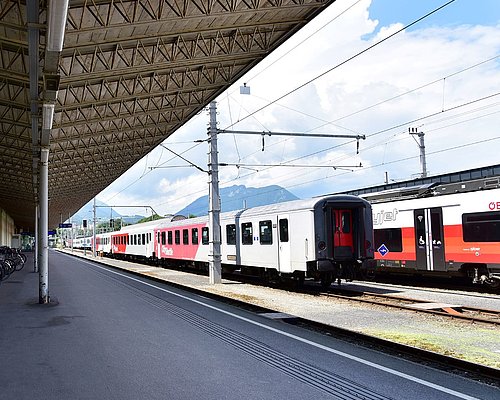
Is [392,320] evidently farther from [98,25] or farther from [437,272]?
[98,25]

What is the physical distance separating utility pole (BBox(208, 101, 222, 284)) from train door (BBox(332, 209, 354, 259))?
5.33m

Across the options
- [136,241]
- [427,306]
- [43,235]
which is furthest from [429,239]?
[136,241]

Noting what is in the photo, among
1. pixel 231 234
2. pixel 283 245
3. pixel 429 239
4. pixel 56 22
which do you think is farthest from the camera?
pixel 231 234

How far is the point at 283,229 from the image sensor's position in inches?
695

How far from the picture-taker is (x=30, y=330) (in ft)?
33.9

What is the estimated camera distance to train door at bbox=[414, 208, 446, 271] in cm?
1728

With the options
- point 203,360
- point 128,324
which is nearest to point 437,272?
point 128,324

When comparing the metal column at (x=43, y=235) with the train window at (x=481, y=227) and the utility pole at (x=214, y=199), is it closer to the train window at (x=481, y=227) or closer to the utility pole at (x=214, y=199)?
the utility pole at (x=214, y=199)

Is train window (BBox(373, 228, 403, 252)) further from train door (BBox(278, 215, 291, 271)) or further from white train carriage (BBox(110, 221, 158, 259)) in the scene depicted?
white train carriage (BBox(110, 221, 158, 259))

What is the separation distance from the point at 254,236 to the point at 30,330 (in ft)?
34.3

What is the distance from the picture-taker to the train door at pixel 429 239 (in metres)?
17.3

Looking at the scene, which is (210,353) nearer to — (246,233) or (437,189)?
(437,189)

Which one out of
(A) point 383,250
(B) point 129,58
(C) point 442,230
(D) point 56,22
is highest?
(B) point 129,58

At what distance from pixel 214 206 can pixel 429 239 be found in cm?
781
